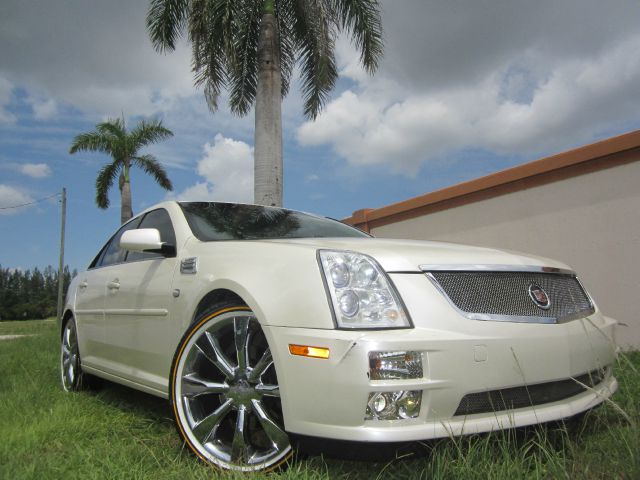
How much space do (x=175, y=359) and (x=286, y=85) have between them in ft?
34.5

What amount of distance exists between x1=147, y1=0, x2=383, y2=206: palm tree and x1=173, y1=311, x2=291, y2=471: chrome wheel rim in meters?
6.58

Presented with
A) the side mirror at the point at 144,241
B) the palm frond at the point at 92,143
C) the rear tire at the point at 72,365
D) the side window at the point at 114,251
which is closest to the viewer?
the side mirror at the point at 144,241

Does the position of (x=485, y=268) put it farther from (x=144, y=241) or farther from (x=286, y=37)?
(x=286, y=37)

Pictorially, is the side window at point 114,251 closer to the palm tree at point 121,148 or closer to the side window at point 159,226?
the side window at point 159,226

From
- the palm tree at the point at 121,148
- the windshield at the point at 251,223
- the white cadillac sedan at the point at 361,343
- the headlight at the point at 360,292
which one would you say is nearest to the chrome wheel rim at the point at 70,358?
the white cadillac sedan at the point at 361,343

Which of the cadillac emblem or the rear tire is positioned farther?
the rear tire

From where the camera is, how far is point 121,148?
72.5 feet

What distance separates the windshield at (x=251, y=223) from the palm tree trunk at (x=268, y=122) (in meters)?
5.15

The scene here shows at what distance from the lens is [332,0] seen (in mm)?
10891

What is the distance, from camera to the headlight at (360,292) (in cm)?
201

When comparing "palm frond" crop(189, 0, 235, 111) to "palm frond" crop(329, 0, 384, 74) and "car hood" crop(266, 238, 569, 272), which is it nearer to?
"palm frond" crop(329, 0, 384, 74)

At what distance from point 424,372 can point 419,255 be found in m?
0.51

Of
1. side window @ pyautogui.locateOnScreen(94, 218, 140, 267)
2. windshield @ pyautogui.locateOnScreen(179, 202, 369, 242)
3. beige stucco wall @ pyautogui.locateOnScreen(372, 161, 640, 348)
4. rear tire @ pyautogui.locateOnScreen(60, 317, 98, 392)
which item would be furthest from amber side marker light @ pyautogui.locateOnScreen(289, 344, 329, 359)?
beige stucco wall @ pyautogui.locateOnScreen(372, 161, 640, 348)

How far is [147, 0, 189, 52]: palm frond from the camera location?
35.8 ft
